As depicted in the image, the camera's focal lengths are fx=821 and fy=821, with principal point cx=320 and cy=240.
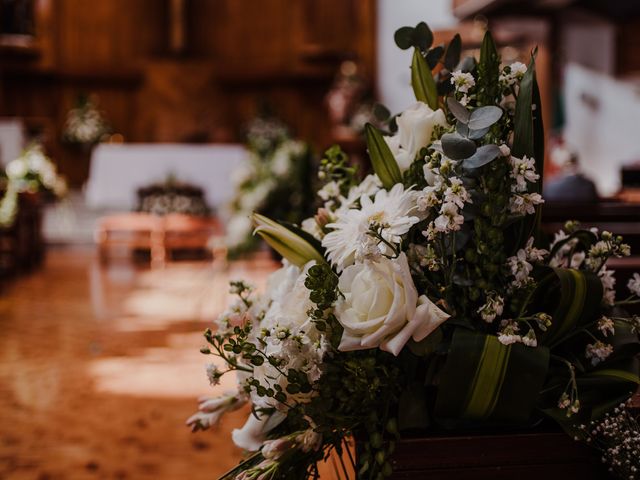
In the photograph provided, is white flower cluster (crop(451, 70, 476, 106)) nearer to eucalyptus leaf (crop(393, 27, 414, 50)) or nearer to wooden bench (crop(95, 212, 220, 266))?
eucalyptus leaf (crop(393, 27, 414, 50))

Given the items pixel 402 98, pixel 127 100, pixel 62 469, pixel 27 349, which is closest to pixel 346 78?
pixel 402 98

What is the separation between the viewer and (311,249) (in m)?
1.06

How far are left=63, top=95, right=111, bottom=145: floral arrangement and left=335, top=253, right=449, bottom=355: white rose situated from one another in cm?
1171

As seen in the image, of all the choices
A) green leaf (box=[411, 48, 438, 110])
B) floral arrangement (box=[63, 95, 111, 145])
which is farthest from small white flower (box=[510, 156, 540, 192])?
floral arrangement (box=[63, 95, 111, 145])

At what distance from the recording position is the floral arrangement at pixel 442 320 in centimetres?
89

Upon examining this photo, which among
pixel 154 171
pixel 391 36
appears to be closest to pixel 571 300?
pixel 154 171

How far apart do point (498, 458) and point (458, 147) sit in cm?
35

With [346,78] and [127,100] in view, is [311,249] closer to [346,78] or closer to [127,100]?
[346,78]

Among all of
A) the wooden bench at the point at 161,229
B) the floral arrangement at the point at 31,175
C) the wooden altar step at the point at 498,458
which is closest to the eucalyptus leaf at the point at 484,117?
the wooden altar step at the point at 498,458

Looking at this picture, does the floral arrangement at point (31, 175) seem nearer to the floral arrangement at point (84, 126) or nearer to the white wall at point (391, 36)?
the white wall at point (391, 36)

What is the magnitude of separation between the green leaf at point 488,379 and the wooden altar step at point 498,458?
0.10 feet

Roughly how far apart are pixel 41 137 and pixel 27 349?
7743mm

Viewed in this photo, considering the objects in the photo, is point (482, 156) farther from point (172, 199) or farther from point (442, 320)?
point (172, 199)

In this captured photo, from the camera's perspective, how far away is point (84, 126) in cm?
1202
